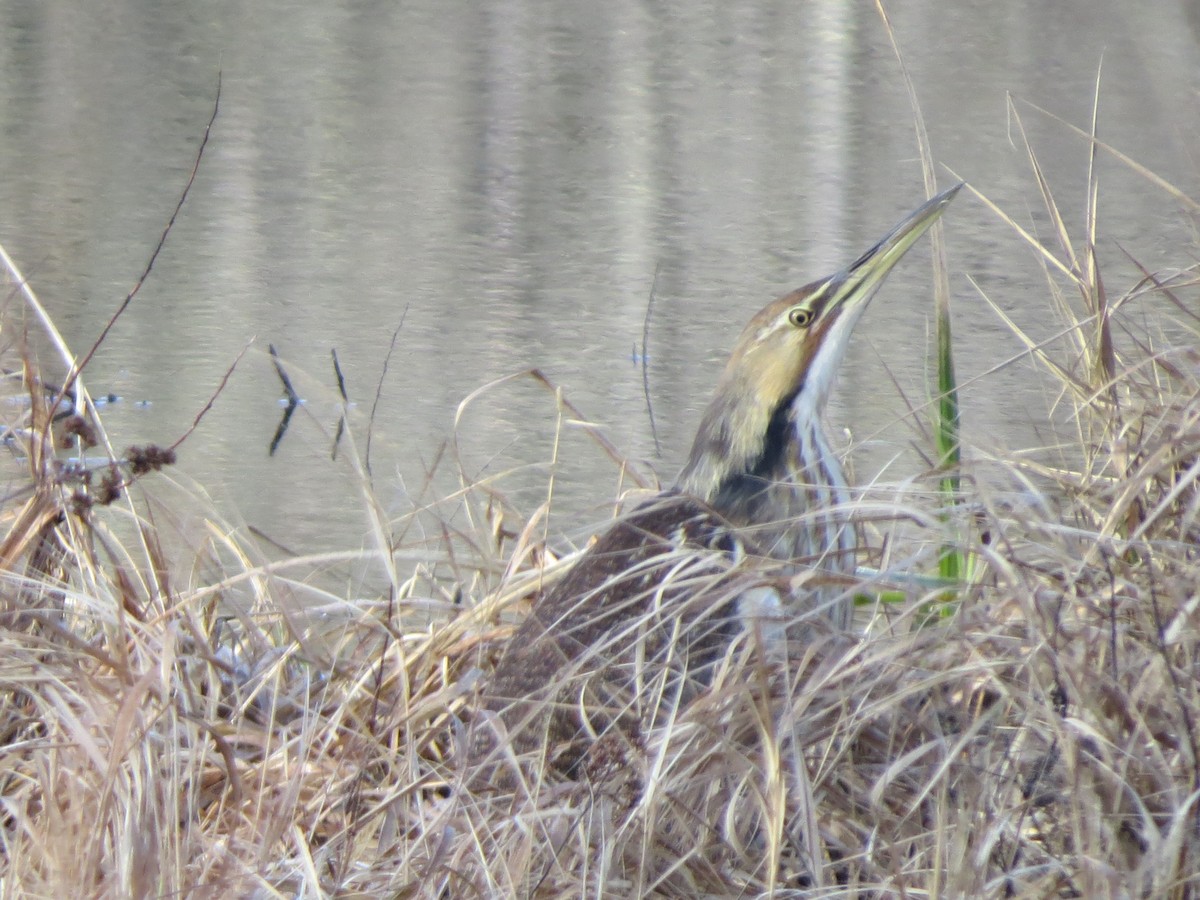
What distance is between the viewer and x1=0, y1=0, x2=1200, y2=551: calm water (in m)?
3.60

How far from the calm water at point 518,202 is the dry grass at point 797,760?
0.84ft

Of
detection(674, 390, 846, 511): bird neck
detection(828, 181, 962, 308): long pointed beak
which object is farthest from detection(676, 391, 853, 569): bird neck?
detection(828, 181, 962, 308): long pointed beak

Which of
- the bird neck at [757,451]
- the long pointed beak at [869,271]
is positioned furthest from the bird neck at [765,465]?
the long pointed beak at [869,271]

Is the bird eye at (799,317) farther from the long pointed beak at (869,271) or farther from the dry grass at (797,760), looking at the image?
the dry grass at (797,760)

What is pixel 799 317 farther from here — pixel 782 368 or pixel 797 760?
pixel 797 760

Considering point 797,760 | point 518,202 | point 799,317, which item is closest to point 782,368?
point 799,317

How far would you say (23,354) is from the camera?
6.97 feet

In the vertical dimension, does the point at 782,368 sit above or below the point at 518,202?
above

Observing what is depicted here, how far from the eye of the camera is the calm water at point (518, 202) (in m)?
3.60

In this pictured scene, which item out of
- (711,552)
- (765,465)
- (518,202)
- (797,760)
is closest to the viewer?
(797,760)

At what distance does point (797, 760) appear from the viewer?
1.46m

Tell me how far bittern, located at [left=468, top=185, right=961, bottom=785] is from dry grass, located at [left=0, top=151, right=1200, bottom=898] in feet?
0.19

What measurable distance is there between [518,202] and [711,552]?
Result: 4.85 m

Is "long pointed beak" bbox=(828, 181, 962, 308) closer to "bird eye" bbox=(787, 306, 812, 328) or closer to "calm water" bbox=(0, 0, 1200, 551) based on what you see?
"bird eye" bbox=(787, 306, 812, 328)
